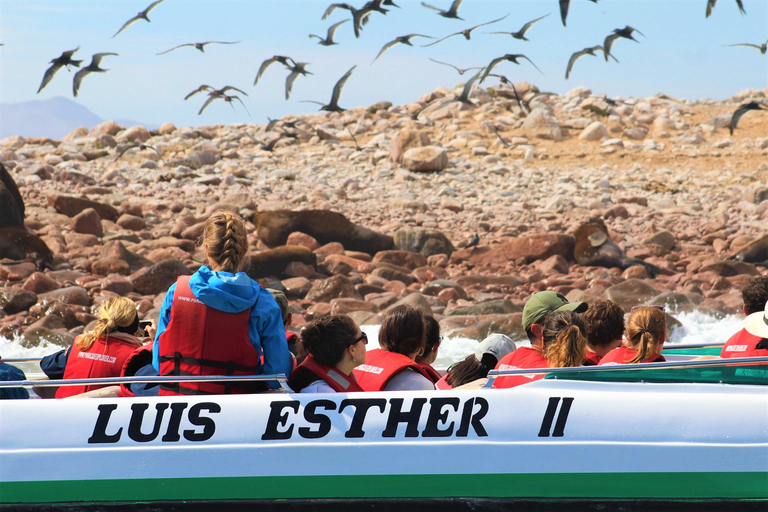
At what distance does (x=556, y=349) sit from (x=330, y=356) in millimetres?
890

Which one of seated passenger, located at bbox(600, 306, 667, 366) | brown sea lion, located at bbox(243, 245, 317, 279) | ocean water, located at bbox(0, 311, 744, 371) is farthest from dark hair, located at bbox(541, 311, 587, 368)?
brown sea lion, located at bbox(243, 245, 317, 279)

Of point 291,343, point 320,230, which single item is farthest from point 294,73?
point 291,343

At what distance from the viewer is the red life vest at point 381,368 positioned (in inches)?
129

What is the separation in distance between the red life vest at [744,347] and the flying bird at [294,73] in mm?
13524

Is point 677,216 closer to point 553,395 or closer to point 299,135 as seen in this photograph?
point 299,135

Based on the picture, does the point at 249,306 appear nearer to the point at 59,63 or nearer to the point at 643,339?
the point at 643,339

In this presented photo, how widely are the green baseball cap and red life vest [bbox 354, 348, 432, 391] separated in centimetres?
53

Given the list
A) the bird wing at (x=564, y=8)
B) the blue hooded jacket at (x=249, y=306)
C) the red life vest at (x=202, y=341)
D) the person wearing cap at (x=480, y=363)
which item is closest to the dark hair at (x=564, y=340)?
the person wearing cap at (x=480, y=363)

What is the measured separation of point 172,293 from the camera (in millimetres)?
3072

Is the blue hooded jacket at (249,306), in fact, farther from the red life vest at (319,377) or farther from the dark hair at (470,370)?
the dark hair at (470,370)

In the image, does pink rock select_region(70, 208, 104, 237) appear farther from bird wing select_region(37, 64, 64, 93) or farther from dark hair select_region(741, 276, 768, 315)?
dark hair select_region(741, 276, 768, 315)

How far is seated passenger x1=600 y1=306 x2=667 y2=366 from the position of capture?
350 centimetres

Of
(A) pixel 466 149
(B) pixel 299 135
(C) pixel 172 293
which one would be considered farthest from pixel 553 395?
(B) pixel 299 135

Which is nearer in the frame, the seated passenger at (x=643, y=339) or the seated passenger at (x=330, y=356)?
the seated passenger at (x=330, y=356)
